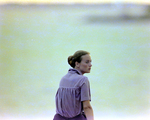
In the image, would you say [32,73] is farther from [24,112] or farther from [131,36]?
[131,36]

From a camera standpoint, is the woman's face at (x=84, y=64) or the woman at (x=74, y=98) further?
→ the woman's face at (x=84, y=64)

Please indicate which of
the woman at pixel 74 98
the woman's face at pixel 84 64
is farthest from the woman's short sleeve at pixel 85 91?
the woman's face at pixel 84 64

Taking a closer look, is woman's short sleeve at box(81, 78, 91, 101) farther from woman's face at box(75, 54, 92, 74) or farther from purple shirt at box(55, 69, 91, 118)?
woman's face at box(75, 54, 92, 74)

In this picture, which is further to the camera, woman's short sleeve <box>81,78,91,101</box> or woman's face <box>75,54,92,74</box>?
woman's face <box>75,54,92,74</box>

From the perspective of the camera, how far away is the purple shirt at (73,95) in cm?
115

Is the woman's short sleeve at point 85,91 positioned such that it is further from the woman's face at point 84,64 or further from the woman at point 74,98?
the woman's face at point 84,64

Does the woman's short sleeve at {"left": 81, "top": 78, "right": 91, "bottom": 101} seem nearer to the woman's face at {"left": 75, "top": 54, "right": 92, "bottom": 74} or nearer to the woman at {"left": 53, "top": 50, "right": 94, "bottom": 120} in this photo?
the woman at {"left": 53, "top": 50, "right": 94, "bottom": 120}

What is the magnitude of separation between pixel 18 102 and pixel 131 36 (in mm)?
1337

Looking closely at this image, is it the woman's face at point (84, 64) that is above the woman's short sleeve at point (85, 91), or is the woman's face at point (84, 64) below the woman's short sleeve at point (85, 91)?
above

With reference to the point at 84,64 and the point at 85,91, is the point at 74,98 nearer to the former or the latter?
the point at 85,91

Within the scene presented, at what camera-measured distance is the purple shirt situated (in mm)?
1146

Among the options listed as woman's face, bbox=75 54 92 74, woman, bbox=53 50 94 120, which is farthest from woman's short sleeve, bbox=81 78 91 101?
woman's face, bbox=75 54 92 74

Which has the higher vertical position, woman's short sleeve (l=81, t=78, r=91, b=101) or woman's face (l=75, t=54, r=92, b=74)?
woman's face (l=75, t=54, r=92, b=74)

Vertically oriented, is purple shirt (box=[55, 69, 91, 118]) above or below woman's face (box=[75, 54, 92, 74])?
below
